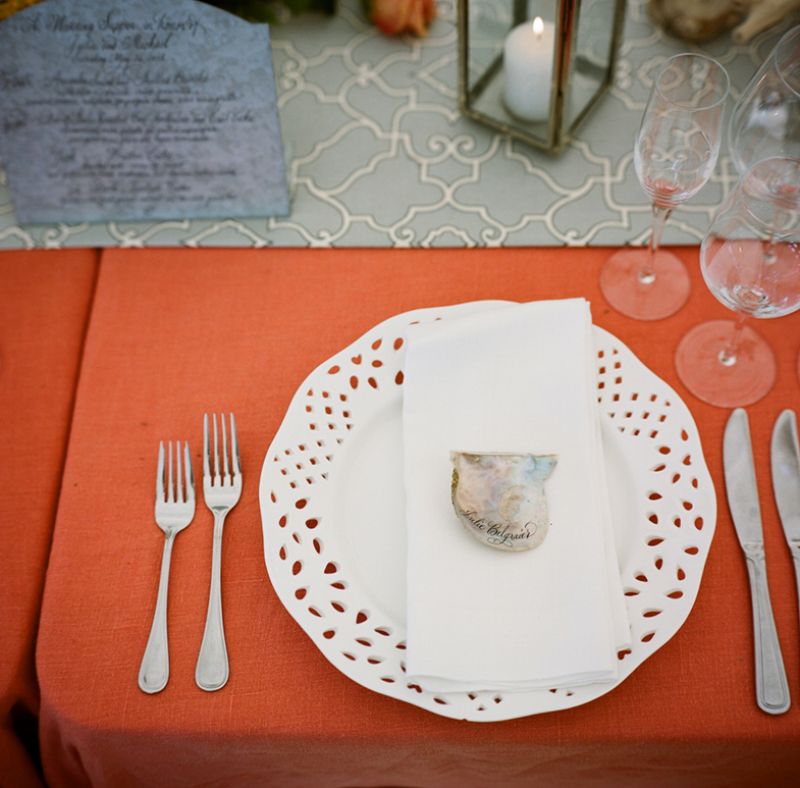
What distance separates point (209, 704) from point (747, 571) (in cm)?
52

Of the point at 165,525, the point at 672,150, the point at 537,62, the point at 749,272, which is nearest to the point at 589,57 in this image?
the point at 537,62

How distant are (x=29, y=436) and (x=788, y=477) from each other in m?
0.80

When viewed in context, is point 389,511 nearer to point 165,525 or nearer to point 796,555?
point 165,525

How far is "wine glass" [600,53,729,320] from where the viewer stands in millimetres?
870

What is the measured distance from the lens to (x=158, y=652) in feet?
2.52

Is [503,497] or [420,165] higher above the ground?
[420,165]

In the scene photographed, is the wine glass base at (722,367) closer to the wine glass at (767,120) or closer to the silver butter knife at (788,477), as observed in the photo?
the silver butter knife at (788,477)

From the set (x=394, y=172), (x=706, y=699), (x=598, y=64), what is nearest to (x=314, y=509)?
(x=706, y=699)

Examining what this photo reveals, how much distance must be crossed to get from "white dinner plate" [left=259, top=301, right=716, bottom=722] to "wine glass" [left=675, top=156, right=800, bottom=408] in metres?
0.11

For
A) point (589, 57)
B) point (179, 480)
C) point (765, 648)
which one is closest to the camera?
point (765, 648)

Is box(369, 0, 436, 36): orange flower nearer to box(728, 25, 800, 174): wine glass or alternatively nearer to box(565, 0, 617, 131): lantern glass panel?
box(565, 0, 617, 131): lantern glass panel

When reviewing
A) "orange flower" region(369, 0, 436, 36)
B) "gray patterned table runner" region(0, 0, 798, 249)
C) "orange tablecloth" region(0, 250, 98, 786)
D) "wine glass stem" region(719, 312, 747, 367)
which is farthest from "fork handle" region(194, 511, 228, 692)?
"orange flower" region(369, 0, 436, 36)

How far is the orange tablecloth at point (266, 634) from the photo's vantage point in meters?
0.74

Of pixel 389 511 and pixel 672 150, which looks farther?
pixel 672 150
